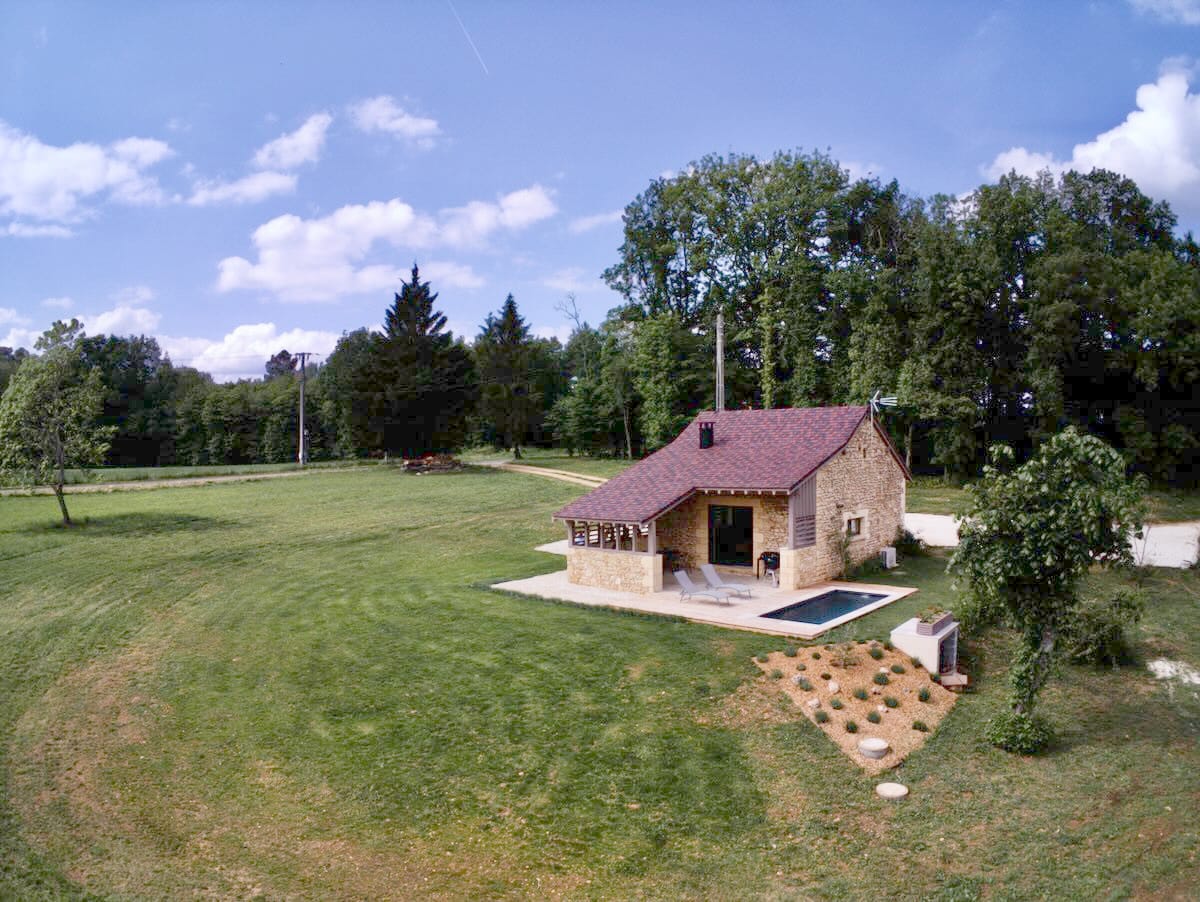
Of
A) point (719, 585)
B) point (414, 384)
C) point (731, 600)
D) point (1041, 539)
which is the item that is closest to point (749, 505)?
point (719, 585)

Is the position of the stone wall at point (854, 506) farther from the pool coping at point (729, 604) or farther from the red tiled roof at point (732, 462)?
the red tiled roof at point (732, 462)

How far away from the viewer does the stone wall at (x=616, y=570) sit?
18578mm

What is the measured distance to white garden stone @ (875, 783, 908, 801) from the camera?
966 cm

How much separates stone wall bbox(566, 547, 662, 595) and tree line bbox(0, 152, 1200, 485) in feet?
77.0

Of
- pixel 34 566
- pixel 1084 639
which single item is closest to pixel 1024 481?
pixel 1084 639

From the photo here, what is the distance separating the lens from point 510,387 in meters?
54.4

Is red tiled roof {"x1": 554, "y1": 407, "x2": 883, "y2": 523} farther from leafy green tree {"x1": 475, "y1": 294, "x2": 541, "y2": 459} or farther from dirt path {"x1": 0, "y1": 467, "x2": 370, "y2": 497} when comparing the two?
leafy green tree {"x1": 475, "y1": 294, "x2": 541, "y2": 459}

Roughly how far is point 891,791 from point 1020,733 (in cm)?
237

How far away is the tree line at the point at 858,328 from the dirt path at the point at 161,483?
5.45 meters

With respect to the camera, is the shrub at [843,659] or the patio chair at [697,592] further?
the patio chair at [697,592]

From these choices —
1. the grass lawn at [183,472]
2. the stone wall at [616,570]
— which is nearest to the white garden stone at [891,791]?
the stone wall at [616,570]

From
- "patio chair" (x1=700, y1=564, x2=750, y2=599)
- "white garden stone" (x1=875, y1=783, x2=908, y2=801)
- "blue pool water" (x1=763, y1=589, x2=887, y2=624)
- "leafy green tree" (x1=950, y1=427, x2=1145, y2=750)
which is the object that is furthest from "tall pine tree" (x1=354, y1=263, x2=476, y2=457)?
"white garden stone" (x1=875, y1=783, x2=908, y2=801)

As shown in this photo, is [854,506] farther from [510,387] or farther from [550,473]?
[510,387]

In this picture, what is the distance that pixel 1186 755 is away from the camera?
1024cm
